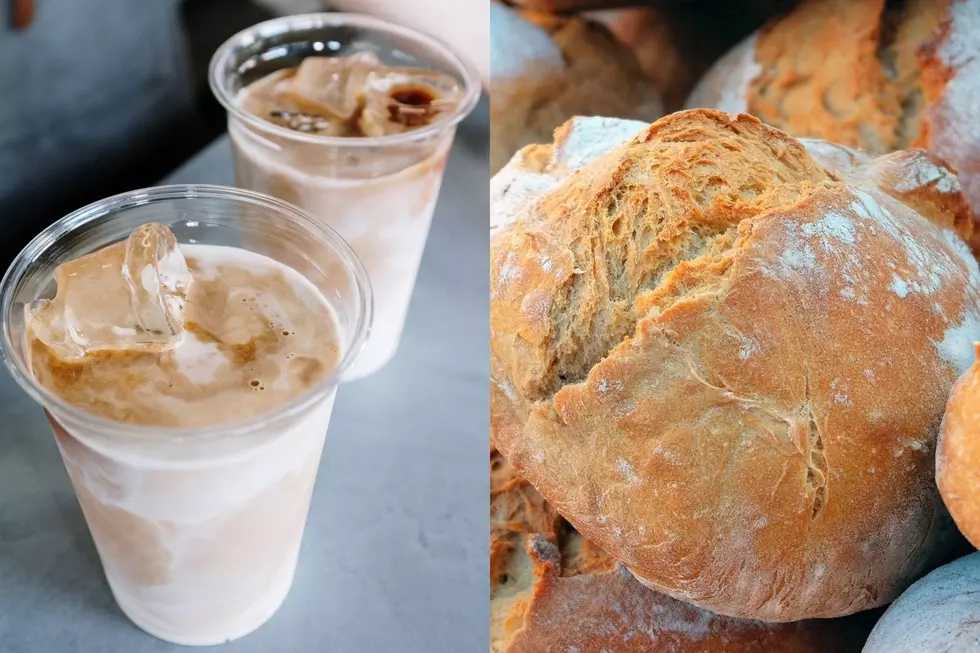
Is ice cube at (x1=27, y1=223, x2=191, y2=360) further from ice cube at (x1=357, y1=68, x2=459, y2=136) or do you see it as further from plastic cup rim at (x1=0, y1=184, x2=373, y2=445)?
ice cube at (x1=357, y1=68, x2=459, y2=136)

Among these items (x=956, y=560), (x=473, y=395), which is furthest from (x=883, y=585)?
(x=473, y=395)

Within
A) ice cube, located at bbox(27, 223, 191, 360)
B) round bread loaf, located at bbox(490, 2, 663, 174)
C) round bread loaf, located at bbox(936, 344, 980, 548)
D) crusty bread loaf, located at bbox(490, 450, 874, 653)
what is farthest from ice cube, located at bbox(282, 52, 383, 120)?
round bread loaf, located at bbox(936, 344, 980, 548)

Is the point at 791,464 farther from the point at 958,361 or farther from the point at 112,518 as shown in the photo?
the point at 112,518

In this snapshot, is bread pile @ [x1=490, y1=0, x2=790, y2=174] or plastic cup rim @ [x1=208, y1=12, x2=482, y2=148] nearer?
plastic cup rim @ [x1=208, y1=12, x2=482, y2=148]

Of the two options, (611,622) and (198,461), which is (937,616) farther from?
(198,461)

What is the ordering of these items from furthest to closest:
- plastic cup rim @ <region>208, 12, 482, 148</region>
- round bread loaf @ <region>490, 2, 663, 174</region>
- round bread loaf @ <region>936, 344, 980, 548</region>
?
round bread loaf @ <region>490, 2, 663, 174</region>, plastic cup rim @ <region>208, 12, 482, 148</region>, round bread loaf @ <region>936, 344, 980, 548</region>
